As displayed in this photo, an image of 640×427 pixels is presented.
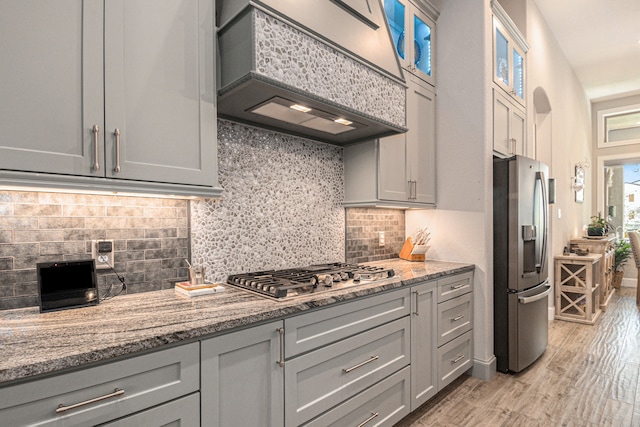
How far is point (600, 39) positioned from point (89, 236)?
632 centimetres

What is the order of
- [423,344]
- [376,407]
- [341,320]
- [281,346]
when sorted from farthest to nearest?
1. [423,344]
2. [376,407]
3. [341,320]
4. [281,346]

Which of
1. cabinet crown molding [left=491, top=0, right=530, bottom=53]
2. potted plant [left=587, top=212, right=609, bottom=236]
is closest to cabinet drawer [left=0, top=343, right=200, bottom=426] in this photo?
cabinet crown molding [left=491, top=0, right=530, bottom=53]

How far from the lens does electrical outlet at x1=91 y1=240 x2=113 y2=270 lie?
60.0 inches

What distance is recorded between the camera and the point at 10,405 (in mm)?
834

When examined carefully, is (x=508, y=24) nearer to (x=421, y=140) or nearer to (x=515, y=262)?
(x=421, y=140)

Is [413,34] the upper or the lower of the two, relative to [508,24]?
lower

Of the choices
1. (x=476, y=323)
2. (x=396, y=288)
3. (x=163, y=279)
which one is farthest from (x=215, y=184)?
(x=476, y=323)

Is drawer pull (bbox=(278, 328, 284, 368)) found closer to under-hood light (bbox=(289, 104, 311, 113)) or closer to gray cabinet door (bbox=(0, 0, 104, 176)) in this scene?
gray cabinet door (bbox=(0, 0, 104, 176))

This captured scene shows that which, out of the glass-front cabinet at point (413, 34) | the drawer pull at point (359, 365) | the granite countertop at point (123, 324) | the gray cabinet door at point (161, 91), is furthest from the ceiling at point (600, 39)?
the granite countertop at point (123, 324)

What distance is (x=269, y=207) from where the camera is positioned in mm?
2189

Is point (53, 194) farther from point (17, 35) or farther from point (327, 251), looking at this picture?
point (327, 251)

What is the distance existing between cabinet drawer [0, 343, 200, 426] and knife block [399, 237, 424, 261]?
2.10m

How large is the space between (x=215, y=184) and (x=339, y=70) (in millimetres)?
897

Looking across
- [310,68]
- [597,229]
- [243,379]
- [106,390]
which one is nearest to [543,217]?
[310,68]
